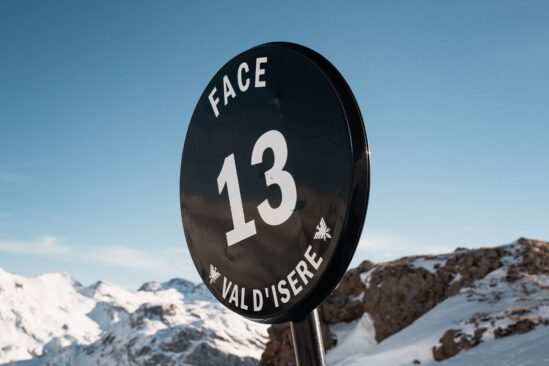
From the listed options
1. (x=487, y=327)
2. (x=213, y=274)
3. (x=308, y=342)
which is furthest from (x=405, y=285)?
(x=308, y=342)

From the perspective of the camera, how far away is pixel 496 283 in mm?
17266

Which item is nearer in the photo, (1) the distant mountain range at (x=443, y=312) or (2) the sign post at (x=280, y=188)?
(2) the sign post at (x=280, y=188)

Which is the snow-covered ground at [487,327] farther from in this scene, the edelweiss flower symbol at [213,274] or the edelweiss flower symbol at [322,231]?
the edelweiss flower symbol at [322,231]

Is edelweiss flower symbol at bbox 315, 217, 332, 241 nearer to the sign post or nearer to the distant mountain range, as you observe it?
the sign post

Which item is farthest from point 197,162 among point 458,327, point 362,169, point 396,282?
point 396,282

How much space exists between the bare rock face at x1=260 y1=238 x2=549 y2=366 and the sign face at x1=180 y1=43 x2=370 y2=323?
18.4 m

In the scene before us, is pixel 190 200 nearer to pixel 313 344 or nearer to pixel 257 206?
pixel 257 206

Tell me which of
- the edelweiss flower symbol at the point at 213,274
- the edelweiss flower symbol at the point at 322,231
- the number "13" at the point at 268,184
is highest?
the number "13" at the point at 268,184

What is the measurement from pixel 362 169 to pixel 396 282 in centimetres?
2226

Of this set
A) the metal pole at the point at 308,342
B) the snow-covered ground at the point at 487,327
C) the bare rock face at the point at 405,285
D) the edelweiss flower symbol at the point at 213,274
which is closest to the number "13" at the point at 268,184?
the edelweiss flower symbol at the point at 213,274

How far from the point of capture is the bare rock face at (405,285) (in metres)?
19.9

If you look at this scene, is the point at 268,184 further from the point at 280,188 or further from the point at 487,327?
the point at 487,327

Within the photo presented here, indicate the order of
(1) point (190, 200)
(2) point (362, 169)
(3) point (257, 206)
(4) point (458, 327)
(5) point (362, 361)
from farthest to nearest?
(5) point (362, 361) → (4) point (458, 327) → (1) point (190, 200) → (3) point (257, 206) → (2) point (362, 169)

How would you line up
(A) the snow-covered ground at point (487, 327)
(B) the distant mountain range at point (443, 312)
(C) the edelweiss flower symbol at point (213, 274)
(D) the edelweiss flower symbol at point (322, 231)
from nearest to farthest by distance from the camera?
1. (D) the edelweiss flower symbol at point (322, 231)
2. (C) the edelweiss flower symbol at point (213, 274)
3. (A) the snow-covered ground at point (487, 327)
4. (B) the distant mountain range at point (443, 312)
